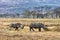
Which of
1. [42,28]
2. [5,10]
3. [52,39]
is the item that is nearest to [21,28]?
[42,28]

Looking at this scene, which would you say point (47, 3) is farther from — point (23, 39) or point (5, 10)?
point (23, 39)

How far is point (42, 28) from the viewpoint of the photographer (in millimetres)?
37344

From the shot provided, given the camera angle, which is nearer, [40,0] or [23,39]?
[23,39]

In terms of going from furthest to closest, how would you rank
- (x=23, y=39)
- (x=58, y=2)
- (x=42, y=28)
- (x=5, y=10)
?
(x=58, y=2)
(x=5, y=10)
(x=42, y=28)
(x=23, y=39)

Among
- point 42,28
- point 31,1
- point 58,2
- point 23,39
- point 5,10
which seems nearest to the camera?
point 23,39

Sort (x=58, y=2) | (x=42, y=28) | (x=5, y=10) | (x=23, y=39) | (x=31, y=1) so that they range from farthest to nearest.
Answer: (x=31, y=1), (x=58, y=2), (x=5, y=10), (x=42, y=28), (x=23, y=39)

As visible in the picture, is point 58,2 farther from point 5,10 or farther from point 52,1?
point 5,10

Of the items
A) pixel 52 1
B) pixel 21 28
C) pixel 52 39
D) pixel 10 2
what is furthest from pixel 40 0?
pixel 52 39

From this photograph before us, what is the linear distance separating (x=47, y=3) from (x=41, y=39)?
10880 centimetres

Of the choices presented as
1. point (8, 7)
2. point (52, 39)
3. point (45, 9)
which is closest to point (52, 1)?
point (45, 9)

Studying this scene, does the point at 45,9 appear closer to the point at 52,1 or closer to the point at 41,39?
the point at 52,1

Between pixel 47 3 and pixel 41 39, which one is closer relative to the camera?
pixel 41 39

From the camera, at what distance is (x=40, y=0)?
464ft

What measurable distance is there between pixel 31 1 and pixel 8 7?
20.9m
